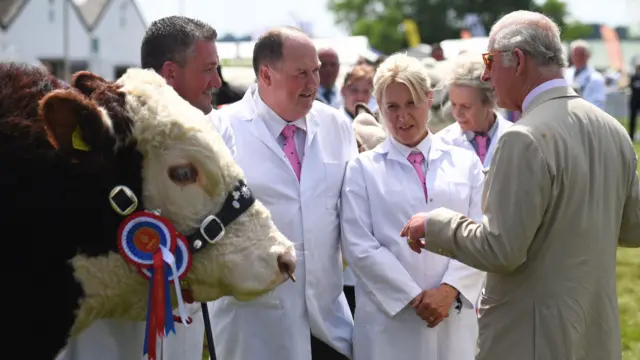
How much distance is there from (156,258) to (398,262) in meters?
1.62

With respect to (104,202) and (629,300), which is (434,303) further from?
(629,300)

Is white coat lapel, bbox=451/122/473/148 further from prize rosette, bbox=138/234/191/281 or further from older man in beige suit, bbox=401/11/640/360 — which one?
prize rosette, bbox=138/234/191/281

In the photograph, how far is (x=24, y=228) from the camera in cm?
289

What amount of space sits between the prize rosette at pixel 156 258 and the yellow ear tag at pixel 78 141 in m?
0.28

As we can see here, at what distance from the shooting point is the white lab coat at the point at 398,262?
4410 mm

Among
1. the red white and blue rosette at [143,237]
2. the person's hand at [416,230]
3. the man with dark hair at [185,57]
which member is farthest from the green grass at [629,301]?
the red white and blue rosette at [143,237]

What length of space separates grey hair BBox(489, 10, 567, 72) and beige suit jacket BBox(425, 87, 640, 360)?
0.43ft

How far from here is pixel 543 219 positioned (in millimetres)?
3619

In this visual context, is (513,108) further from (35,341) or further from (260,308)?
(35,341)

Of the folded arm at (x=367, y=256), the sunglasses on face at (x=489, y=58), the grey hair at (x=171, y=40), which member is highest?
the sunglasses on face at (x=489, y=58)

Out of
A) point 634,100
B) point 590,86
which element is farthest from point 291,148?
point 634,100

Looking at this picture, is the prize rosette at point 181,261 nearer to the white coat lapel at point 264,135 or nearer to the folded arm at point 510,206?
the folded arm at point 510,206

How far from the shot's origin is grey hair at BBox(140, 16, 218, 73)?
4219 millimetres

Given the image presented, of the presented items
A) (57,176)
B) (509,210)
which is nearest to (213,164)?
(57,176)
